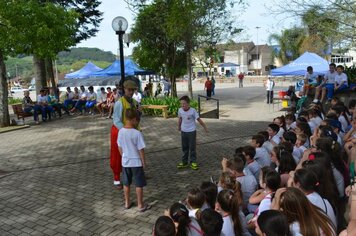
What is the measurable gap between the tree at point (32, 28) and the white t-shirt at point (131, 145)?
8583 mm

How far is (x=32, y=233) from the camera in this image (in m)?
4.73

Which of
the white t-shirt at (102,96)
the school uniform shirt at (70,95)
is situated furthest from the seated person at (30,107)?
the white t-shirt at (102,96)

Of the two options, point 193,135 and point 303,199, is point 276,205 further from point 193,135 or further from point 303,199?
point 193,135

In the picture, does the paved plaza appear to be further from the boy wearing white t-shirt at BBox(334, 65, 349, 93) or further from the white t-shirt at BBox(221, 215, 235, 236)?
the boy wearing white t-shirt at BBox(334, 65, 349, 93)

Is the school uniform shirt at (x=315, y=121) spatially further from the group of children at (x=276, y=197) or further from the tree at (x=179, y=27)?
the tree at (x=179, y=27)

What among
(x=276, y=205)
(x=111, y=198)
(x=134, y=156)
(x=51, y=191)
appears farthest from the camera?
(x=51, y=191)

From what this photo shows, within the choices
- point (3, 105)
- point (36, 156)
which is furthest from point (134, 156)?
point (3, 105)

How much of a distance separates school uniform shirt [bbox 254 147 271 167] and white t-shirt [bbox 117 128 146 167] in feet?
6.16

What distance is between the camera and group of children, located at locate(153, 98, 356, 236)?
9.55 feet

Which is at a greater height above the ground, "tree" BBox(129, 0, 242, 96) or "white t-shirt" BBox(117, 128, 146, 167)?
"tree" BBox(129, 0, 242, 96)

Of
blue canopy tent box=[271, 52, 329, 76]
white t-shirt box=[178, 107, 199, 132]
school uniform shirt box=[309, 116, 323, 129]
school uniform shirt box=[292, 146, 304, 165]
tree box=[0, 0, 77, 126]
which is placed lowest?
school uniform shirt box=[292, 146, 304, 165]

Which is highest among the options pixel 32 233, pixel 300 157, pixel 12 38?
pixel 12 38

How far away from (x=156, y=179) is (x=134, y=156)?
6.35 ft

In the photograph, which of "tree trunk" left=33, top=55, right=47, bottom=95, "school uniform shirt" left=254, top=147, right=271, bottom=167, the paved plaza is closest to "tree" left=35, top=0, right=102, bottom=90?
"tree trunk" left=33, top=55, right=47, bottom=95
